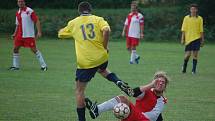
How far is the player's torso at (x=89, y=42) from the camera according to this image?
10461 mm

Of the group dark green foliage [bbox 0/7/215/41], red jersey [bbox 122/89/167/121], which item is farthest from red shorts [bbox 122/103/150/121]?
dark green foliage [bbox 0/7/215/41]

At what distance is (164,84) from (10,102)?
4.36 metres

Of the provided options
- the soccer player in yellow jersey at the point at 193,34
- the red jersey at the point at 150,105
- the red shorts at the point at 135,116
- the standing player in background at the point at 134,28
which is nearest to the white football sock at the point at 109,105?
the red jersey at the point at 150,105

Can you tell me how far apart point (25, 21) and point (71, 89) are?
4.53 m

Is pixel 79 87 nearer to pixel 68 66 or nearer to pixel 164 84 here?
pixel 164 84

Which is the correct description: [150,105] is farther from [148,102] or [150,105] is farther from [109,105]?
[109,105]

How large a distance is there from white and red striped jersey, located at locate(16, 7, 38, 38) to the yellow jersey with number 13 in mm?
8231

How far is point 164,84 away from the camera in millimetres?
9164

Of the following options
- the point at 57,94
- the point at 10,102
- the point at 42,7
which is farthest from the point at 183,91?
the point at 42,7

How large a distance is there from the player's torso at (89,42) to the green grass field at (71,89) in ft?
3.67

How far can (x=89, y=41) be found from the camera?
10.5 metres

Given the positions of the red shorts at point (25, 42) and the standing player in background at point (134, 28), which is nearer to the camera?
the red shorts at point (25, 42)

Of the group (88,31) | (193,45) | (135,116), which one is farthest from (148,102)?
(193,45)

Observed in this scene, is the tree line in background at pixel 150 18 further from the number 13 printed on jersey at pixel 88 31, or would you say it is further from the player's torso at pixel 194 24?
the number 13 printed on jersey at pixel 88 31
